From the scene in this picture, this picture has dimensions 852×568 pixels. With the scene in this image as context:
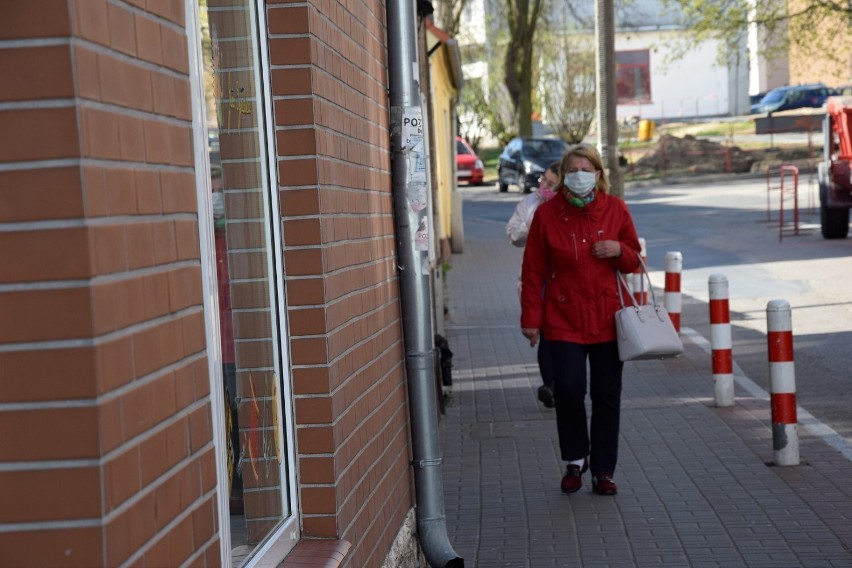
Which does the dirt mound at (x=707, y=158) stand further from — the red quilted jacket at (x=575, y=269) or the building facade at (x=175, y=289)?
the building facade at (x=175, y=289)

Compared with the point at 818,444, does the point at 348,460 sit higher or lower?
higher

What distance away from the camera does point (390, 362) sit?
5012 millimetres

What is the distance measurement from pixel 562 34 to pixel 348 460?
53.8m

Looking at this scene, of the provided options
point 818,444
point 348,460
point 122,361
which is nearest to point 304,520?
point 348,460

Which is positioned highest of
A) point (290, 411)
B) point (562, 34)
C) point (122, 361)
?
point (562, 34)

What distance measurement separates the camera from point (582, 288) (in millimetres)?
6492

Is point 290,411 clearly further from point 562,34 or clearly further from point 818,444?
point 562,34

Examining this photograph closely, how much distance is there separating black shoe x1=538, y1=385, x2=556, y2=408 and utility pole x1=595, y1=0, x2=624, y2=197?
24.7 feet

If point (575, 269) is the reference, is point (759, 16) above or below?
above

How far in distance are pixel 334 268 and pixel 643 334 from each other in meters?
2.85

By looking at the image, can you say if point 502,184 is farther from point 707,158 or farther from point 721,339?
point 721,339

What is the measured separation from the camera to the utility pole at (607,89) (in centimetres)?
1644

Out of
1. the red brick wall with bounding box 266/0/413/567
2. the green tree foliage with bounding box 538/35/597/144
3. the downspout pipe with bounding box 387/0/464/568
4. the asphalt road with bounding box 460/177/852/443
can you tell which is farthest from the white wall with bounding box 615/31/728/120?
the red brick wall with bounding box 266/0/413/567

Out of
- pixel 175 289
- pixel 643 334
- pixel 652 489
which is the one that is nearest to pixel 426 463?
pixel 643 334
